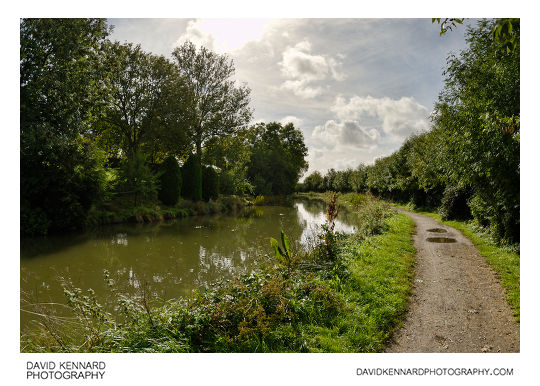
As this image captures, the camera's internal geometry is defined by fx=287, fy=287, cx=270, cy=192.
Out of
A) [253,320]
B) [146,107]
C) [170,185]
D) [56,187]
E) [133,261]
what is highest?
[146,107]

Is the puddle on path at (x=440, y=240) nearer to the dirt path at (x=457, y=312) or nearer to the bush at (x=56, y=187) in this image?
the dirt path at (x=457, y=312)

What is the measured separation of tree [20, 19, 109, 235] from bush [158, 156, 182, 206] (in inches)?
283

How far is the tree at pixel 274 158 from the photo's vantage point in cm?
4050

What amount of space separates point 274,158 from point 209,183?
18.2 m

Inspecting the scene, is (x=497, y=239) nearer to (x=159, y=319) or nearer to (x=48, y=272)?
(x=159, y=319)

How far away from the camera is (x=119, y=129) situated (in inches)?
864

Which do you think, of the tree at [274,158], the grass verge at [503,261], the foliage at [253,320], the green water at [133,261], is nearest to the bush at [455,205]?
the grass verge at [503,261]

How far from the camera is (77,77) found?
9758 millimetres

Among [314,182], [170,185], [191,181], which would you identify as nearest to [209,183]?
[191,181]

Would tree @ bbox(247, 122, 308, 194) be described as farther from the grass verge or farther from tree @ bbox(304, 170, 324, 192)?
the grass verge

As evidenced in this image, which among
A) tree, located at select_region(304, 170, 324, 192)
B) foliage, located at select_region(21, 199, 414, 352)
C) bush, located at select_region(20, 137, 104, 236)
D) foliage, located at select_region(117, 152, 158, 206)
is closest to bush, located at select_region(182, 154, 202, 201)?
foliage, located at select_region(117, 152, 158, 206)

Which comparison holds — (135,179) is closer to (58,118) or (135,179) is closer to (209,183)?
(209,183)
